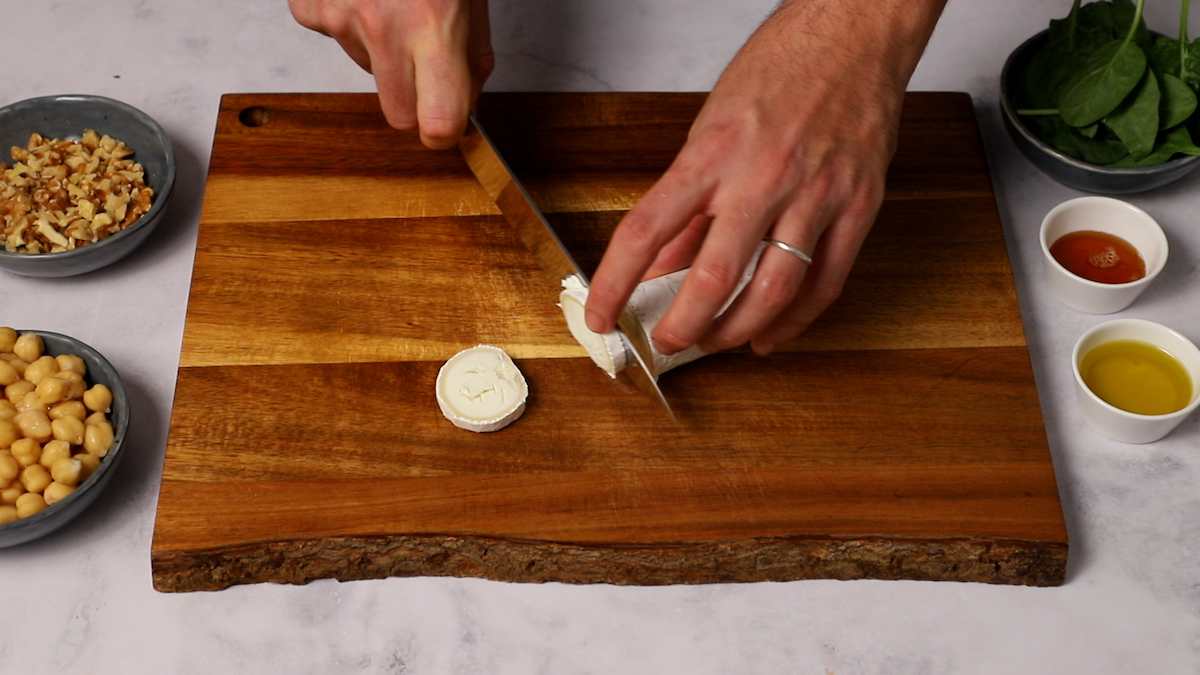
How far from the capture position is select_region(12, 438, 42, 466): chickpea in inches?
83.0

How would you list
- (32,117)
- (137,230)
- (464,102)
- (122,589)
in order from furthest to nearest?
1. (32,117)
2. (137,230)
3. (122,589)
4. (464,102)

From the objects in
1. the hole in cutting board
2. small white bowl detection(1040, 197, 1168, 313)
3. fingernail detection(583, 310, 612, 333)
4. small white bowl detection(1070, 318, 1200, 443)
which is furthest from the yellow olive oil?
the hole in cutting board

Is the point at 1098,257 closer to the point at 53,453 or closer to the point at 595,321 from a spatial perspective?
the point at 595,321

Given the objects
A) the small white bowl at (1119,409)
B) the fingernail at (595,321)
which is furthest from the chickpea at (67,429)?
the small white bowl at (1119,409)

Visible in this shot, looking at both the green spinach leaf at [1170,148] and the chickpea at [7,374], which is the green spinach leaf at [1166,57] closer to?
the green spinach leaf at [1170,148]

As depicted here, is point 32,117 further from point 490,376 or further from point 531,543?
point 531,543

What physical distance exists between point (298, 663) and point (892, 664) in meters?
0.97

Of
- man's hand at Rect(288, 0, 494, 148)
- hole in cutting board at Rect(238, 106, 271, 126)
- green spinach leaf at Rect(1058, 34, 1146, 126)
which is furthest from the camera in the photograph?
A: hole in cutting board at Rect(238, 106, 271, 126)

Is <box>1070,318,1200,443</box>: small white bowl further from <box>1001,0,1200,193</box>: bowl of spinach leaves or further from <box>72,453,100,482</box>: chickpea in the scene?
<box>72,453,100,482</box>: chickpea

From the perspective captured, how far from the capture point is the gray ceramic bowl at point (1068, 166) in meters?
2.51

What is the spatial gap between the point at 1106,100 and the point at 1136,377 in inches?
20.3

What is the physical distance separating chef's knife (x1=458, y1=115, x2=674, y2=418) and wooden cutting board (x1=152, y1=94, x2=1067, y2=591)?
0.24 feet

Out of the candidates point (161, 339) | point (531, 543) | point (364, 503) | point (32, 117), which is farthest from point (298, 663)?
point (32, 117)

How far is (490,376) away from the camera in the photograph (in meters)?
2.21
